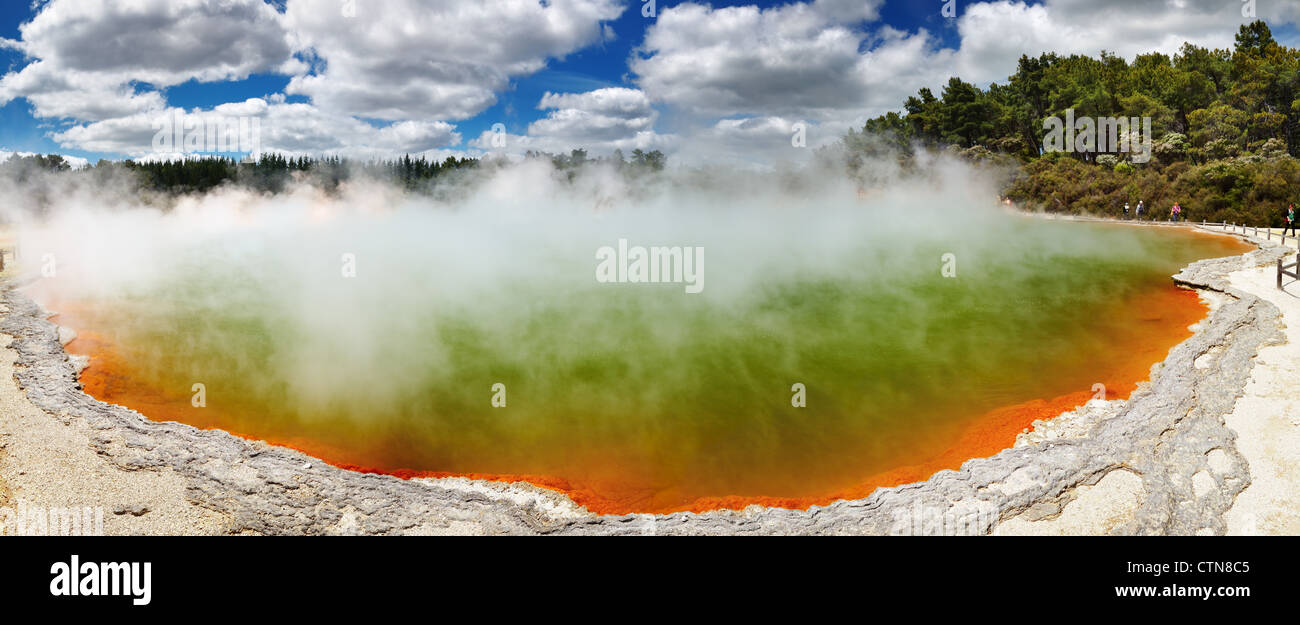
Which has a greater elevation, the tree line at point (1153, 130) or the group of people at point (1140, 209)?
the tree line at point (1153, 130)

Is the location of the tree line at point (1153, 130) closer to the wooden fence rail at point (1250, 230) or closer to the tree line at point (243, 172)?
the wooden fence rail at point (1250, 230)

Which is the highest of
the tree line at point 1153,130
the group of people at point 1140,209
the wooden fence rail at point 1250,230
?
the tree line at point 1153,130

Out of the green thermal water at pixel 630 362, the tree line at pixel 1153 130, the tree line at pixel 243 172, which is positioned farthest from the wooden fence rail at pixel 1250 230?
the tree line at pixel 243 172

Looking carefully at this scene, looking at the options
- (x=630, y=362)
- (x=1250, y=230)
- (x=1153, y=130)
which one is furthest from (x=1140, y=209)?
(x=630, y=362)

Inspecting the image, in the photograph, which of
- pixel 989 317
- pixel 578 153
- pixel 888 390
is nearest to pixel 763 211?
pixel 578 153

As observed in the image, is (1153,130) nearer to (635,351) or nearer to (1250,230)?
(1250,230)

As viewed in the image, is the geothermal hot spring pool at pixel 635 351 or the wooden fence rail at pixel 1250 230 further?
the wooden fence rail at pixel 1250 230

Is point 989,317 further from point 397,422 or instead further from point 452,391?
point 397,422
